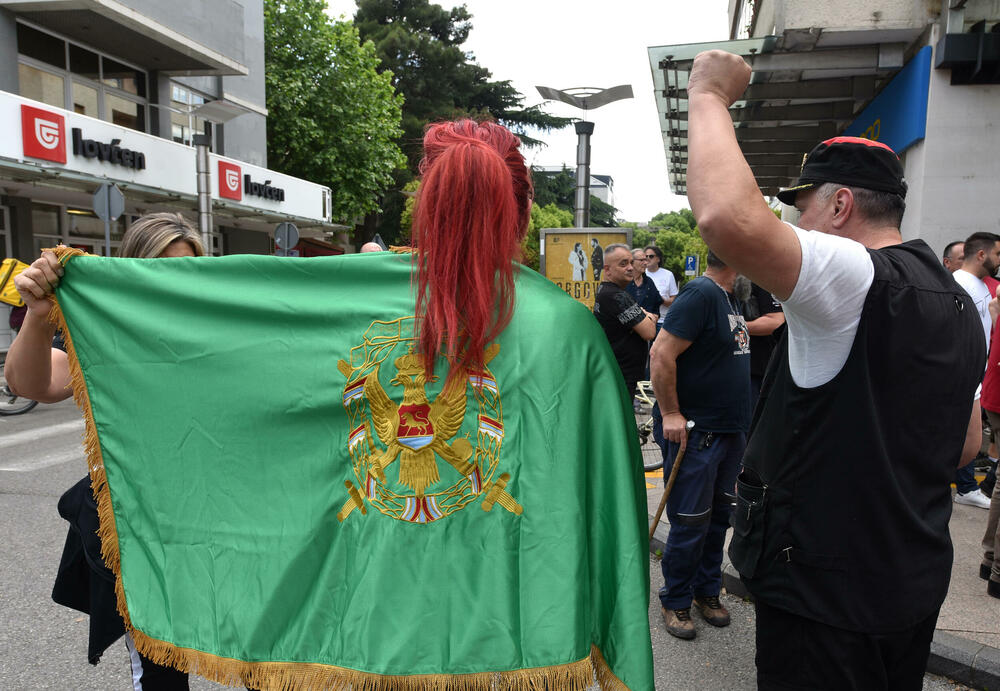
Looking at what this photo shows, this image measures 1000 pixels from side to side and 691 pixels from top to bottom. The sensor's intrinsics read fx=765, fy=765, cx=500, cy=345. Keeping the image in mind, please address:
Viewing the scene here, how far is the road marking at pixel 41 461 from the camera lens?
684 centimetres

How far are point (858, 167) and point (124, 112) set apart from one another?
2095 cm

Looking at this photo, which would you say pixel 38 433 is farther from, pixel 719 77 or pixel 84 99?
pixel 84 99

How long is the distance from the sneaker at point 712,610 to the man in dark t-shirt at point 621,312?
2368 millimetres

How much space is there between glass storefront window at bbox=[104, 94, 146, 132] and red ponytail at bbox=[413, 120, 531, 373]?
19.8 meters

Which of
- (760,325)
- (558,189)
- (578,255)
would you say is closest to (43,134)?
(578,255)

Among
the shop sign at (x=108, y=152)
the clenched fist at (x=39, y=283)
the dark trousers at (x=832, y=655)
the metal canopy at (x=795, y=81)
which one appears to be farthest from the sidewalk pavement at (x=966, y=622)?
the shop sign at (x=108, y=152)

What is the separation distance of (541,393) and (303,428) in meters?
0.59

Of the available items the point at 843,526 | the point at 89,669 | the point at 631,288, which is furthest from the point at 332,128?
the point at 843,526

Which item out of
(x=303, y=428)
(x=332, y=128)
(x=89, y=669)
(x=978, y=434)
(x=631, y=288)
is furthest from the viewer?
(x=332, y=128)

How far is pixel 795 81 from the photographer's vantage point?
9.12 meters

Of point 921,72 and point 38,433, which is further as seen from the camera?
point 38,433

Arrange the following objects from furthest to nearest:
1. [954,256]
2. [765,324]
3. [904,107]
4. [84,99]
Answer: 1. [84,99]
2. [904,107]
3. [954,256]
4. [765,324]

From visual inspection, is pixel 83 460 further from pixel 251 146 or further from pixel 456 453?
pixel 251 146

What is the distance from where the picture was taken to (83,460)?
709cm
